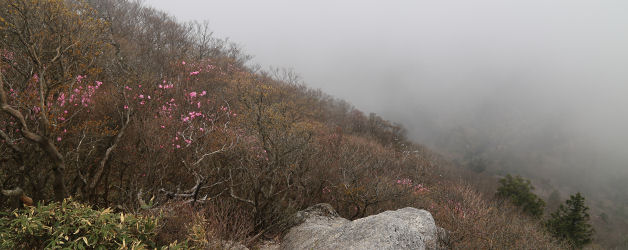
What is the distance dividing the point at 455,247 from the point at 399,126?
1403 inches

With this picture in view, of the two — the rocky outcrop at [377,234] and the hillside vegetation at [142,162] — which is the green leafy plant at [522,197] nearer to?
the hillside vegetation at [142,162]

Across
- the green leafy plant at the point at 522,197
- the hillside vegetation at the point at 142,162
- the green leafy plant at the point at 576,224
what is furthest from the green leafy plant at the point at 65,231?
the green leafy plant at the point at 522,197

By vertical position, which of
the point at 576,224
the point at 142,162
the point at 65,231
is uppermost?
the point at 142,162

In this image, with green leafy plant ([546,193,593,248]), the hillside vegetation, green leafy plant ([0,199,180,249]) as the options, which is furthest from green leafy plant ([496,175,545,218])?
green leafy plant ([0,199,180,249])

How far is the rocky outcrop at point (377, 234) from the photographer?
5.71 m

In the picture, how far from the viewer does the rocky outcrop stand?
5715 mm

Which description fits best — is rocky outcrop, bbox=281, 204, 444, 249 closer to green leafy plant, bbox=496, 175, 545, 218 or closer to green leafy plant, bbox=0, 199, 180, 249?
green leafy plant, bbox=0, 199, 180, 249

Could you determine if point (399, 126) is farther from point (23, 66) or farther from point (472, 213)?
point (23, 66)

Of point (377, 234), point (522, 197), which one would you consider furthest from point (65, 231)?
point (522, 197)

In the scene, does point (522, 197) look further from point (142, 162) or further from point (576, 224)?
point (142, 162)

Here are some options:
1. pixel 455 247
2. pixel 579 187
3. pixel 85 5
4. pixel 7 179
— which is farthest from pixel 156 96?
pixel 579 187

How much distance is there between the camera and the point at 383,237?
573 centimetres

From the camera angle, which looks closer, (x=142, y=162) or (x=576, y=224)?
(x=142, y=162)

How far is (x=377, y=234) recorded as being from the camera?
5812 millimetres
